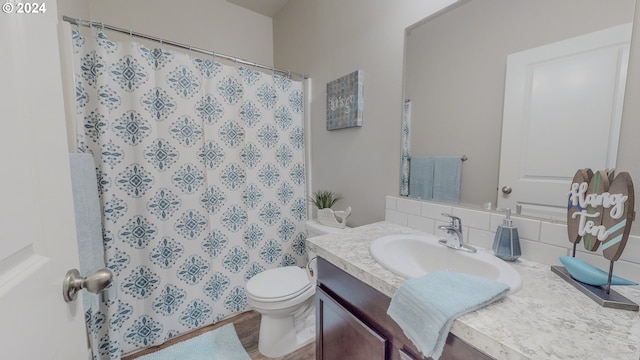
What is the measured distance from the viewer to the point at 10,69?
0.35 metres

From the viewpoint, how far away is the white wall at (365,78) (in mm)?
1343

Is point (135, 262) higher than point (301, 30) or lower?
lower

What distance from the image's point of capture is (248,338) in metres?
1.61

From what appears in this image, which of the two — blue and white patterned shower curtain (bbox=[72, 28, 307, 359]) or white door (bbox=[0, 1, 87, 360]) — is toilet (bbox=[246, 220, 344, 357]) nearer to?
blue and white patterned shower curtain (bbox=[72, 28, 307, 359])

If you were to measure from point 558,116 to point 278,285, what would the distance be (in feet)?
4.84

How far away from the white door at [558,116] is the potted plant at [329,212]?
0.90 meters

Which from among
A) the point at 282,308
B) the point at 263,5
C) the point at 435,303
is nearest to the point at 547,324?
the point at 435,303

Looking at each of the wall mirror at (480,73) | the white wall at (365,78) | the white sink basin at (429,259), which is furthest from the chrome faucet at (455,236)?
the white wall at (365,78)

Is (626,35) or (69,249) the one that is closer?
(69,249)

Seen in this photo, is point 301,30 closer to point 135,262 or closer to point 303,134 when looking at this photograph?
point 303,134

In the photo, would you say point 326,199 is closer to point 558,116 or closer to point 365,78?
point 365,78

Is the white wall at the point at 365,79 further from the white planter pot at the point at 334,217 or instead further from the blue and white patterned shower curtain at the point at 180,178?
the blue and white patterned shower curtain at the point at 180,178

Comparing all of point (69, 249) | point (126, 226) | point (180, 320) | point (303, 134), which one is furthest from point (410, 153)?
point (180, 320)

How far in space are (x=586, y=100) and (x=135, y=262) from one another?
85.5 inches
